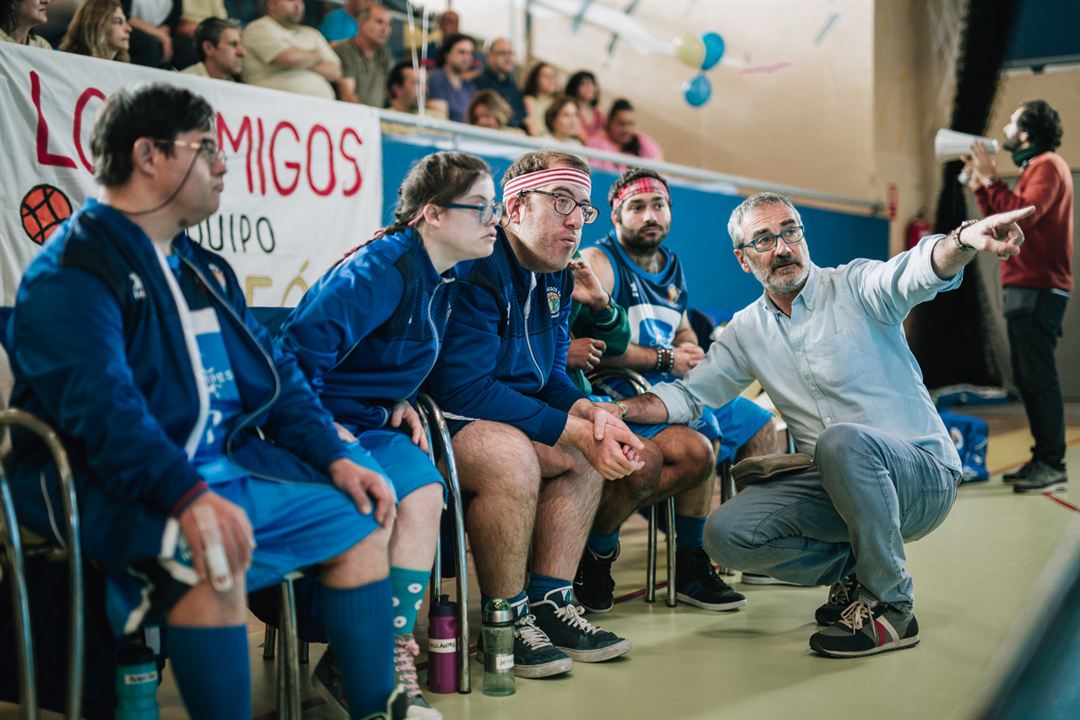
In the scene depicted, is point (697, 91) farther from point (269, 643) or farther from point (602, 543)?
point (269, 643)

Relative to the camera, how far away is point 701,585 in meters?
3.21

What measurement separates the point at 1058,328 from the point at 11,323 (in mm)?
4654

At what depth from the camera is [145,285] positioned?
177cm

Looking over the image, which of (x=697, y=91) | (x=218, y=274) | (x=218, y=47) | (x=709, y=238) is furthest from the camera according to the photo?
(x=697, y=91)

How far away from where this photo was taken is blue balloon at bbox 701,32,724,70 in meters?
8.65

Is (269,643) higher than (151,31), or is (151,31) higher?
(151,31)

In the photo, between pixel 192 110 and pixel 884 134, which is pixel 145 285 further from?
pixel 884 134

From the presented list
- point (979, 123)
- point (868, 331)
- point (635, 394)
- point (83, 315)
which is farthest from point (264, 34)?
point (979, 123)

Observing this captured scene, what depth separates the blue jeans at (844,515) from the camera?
2.61 m

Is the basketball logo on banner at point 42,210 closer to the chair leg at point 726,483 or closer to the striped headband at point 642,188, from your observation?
the striped headband at point 642,188

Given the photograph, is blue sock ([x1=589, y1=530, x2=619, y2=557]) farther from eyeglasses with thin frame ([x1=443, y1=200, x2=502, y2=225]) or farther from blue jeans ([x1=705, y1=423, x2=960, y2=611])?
Result: eyeglasses with thin frame ([x1=443, y1=200, x2=502, y2=225])

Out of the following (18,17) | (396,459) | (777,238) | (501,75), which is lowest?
(396,459)

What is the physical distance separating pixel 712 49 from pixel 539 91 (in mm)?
1911

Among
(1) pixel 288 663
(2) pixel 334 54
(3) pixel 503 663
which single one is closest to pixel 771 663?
(3) pixel 503 663
